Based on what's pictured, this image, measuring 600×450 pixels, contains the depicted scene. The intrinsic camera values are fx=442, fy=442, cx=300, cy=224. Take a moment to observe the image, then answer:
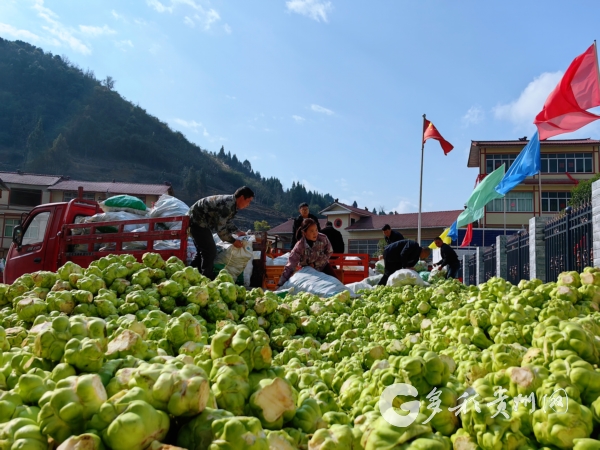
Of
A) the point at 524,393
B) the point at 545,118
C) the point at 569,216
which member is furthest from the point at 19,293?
the point at 545,118

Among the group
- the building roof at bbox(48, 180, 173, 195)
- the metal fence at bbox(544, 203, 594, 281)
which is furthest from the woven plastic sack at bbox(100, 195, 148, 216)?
the building roof at bbox(48, 180, 173, 195)

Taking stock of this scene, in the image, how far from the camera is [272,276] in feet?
27.7

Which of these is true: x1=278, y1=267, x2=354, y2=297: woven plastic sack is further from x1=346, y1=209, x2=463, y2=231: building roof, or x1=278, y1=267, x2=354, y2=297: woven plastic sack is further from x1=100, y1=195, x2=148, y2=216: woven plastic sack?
x1=346, y1=209, x2=463, y2=231: building roof

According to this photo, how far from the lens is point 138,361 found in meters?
1.69

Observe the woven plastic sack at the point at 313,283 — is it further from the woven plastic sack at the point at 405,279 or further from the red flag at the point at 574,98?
the red flag at the point at 574,98

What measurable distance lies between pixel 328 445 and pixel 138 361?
0.78 meters

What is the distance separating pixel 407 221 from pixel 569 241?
4082cm

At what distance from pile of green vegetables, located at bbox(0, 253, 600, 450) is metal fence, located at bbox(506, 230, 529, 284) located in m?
8.84

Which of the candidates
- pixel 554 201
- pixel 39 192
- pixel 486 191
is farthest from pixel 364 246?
pixel 39 192

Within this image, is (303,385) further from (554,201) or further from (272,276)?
(554,201)

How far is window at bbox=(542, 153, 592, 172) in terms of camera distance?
39312mm

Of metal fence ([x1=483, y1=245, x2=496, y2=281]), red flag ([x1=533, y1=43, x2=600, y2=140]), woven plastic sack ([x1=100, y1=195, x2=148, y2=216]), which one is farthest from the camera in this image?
metal fence ([x1=483, y1=245, x2=496, y2=281])

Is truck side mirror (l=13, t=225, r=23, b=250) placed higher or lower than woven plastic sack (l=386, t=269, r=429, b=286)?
higher

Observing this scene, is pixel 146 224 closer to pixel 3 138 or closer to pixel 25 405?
pixel 25 405
